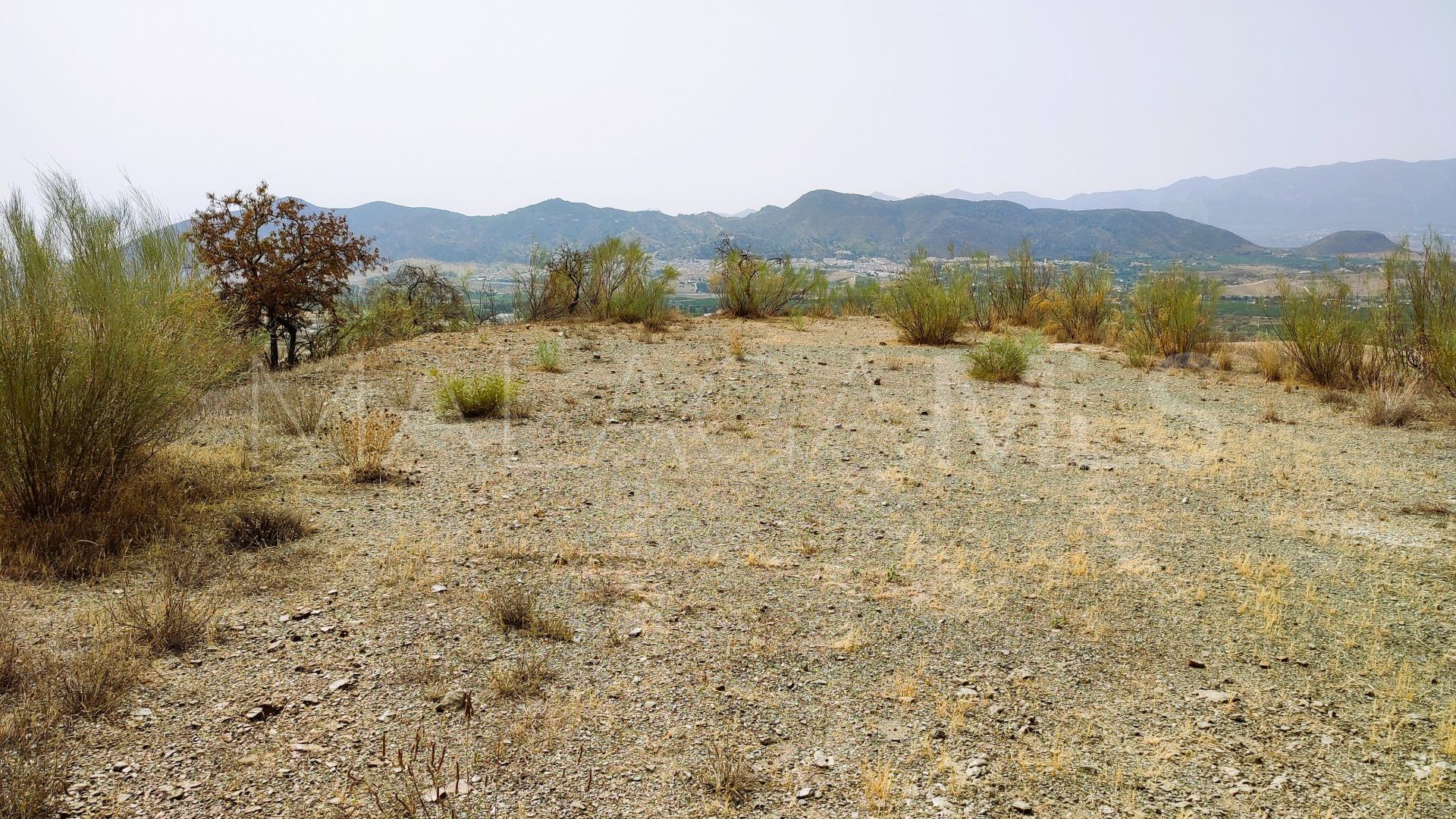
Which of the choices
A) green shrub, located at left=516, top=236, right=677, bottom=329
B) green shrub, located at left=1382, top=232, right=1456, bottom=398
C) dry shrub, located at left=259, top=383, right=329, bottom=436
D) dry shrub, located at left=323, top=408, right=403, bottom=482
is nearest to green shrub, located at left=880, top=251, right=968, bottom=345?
green shrub, located at left=516, top=236, right=677, bottom=329

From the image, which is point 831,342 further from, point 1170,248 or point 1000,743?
point 1170,248

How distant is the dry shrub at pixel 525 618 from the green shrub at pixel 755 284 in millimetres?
17075

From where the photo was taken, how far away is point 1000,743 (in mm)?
3004

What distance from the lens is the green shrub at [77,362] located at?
443 centimetres

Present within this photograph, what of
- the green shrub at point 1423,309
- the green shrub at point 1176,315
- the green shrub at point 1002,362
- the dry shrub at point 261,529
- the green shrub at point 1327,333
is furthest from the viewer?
the green shrub at point 1176,315

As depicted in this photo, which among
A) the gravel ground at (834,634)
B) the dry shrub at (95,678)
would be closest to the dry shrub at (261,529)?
the gravel ground at (834,634)

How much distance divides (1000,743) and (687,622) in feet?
5.25

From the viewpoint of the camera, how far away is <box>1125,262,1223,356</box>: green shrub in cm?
1295

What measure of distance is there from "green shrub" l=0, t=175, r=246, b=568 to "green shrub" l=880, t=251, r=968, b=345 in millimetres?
12702

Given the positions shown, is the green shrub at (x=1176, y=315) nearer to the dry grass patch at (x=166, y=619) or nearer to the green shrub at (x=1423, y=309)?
the green shrub at (x=1423, y=309)

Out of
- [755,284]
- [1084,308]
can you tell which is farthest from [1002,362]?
[755,284]

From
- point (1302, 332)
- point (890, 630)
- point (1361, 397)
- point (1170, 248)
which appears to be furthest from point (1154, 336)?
point (1170, 248)

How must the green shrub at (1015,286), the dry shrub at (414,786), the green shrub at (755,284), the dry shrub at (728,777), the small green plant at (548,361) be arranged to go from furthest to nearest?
the green shrub at (755,284), the green shrub at (1015,286), the small green plant at (548,361), the dry shrub at (728,777), the dry shrub at (414,786)

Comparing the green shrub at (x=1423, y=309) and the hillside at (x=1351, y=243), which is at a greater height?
the hillside at (x=1351, y=243)
